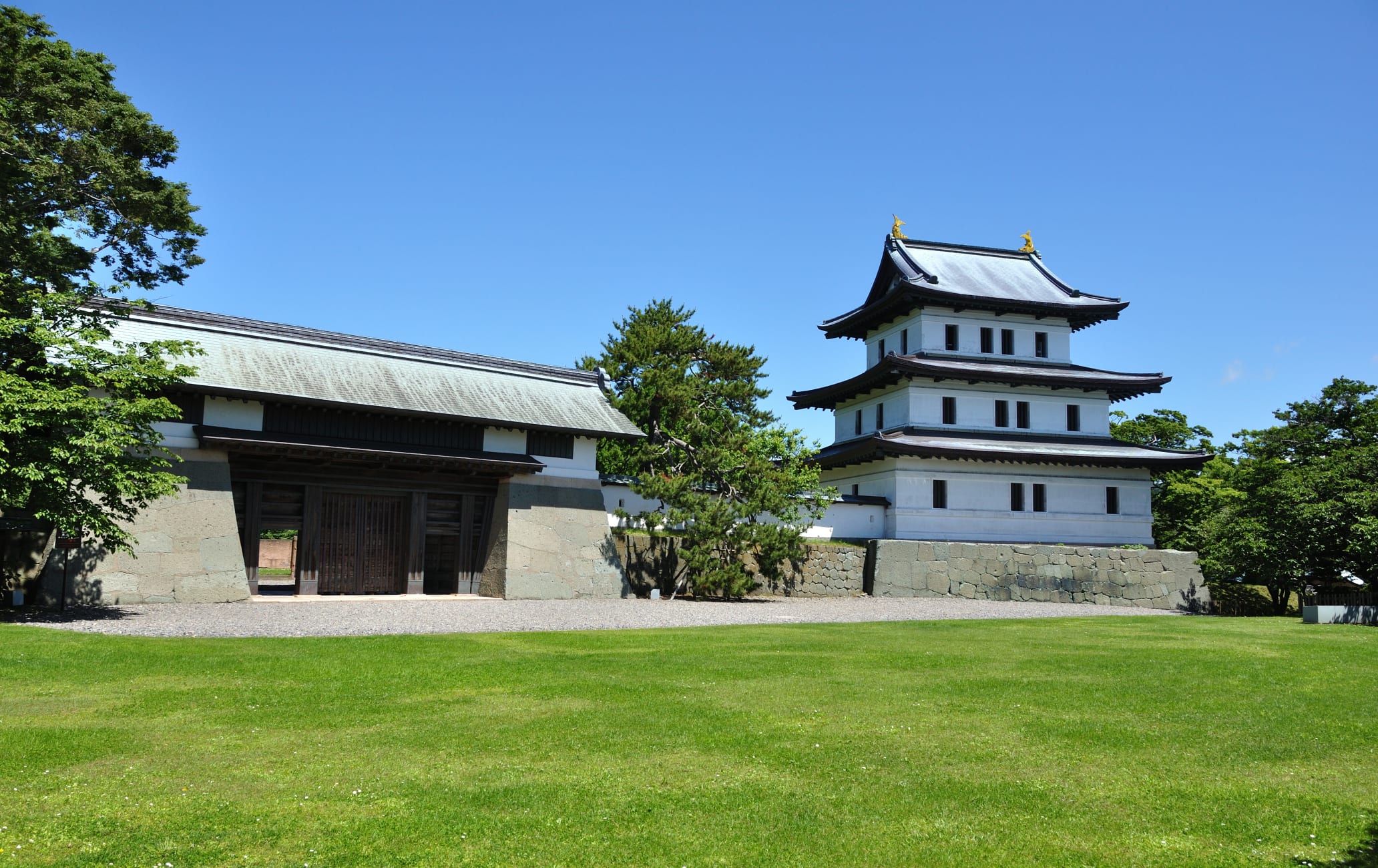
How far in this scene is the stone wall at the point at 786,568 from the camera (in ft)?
98.9

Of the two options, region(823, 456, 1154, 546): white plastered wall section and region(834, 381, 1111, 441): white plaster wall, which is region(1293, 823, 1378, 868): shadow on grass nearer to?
region(823, 456, 1154, 546): white plastered wall section

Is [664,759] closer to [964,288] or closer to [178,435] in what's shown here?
[178,435]

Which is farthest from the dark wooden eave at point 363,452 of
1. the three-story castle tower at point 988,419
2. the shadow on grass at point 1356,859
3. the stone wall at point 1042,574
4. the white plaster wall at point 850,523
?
the shadow on grass at point 1356,859

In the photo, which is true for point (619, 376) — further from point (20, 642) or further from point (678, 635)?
point (20, 642)

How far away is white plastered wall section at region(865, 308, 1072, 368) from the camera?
39531 mm

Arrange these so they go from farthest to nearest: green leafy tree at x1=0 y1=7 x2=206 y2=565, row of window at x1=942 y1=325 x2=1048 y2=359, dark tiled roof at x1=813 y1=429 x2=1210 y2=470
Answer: row of window at x1=942 y1=325 x2=1048 y2=359 → dark tiled roof at x1=813 y1=429 x2=1210 y2=470 → green leafy tree at x1=0 y1=7 x2=206 y2=565

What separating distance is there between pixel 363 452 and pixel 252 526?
3.65m

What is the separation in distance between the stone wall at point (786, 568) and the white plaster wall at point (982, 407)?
23.7ft

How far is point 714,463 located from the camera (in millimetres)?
30438

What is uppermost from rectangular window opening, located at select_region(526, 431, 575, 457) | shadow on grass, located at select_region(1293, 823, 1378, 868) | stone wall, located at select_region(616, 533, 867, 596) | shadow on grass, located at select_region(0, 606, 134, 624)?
rectangular window opening, located at select_region(526, 431, 575, 457)

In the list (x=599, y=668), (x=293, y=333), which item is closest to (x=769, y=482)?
(x=293, y=333)

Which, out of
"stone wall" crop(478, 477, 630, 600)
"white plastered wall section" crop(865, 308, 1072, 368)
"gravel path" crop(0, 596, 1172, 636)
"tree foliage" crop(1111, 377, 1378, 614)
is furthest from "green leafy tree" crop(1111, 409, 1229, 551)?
"stone wall" crop(478, 477, 630, 600)

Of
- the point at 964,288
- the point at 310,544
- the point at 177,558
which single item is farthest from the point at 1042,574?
the point at 177,558

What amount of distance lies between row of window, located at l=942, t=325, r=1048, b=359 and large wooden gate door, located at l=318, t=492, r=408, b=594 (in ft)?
79.8
